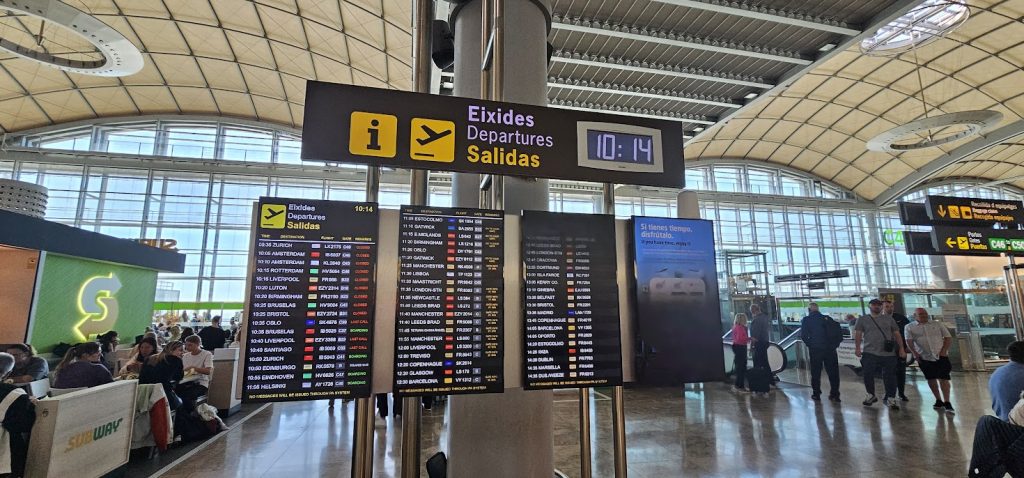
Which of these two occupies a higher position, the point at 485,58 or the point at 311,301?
the point at 485,58

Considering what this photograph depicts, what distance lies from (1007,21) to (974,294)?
1027cm

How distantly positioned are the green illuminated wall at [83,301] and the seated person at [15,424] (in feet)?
22.8

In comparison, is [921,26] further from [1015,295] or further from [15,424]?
[15,424]

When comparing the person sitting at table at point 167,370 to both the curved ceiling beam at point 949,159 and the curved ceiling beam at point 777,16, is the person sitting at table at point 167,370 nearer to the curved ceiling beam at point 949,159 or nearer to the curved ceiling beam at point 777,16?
the curved ceiling beam at point 777,16

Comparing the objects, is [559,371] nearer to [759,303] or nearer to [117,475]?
[117,475]

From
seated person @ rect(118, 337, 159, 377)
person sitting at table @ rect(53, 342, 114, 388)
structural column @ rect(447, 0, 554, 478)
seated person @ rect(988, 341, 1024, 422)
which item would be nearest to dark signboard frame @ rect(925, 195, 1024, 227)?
seated person @ rect(988, 341, 1024, 422)

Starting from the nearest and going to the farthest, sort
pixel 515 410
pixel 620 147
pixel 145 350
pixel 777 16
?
1. pixel 620 147
2. pixel 515 410
3. pixel 145 350
4. pixel 777 16

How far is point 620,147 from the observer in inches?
120

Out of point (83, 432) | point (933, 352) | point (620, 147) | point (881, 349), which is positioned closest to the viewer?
point (620, 147)

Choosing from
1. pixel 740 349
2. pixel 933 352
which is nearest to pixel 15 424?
pixel 740 349

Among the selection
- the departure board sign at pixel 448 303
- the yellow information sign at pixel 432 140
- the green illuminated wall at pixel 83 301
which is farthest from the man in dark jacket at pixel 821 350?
the green illuminated wall at pixel 83 301

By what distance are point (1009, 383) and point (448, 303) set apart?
5008 millimetres

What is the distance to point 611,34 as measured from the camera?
41.8 feet

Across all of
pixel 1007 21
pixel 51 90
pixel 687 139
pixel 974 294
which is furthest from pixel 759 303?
pixel 51 90
